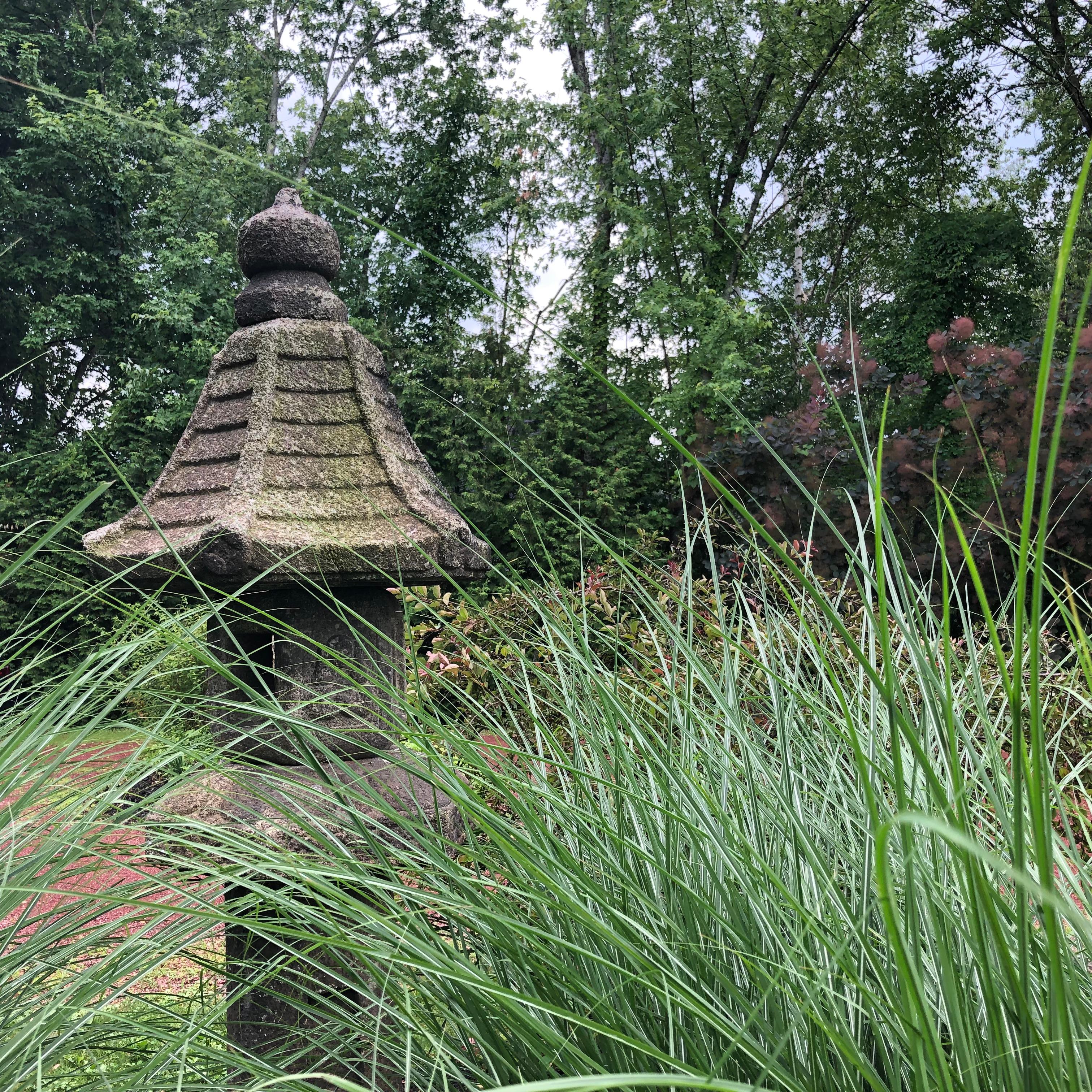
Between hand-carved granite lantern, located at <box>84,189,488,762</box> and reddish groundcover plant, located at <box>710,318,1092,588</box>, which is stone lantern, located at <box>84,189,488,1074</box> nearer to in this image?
hand-carved granite lantern, located at <box>84,189,488,762</box>

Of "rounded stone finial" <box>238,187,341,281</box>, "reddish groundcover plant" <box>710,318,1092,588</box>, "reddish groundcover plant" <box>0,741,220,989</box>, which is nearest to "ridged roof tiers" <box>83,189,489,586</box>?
"rounded stone finial" <box>238,187,341,281</box>

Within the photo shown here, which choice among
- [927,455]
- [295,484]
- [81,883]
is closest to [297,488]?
[295,484]

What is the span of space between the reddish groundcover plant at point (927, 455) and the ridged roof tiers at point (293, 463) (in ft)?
6.95

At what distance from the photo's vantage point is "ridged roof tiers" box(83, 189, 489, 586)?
5.67 ft

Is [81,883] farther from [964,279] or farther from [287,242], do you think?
[964,279]

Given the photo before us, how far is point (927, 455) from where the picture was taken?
5.99m

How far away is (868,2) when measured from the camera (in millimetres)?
10047

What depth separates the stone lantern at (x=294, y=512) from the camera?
5.53 feet

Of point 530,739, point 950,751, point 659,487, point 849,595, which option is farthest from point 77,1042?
point 659,487

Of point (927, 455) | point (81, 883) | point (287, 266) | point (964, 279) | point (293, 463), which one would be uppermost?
point (964, 279)

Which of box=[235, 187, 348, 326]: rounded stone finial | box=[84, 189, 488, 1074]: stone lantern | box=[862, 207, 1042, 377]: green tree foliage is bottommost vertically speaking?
box=[84, 189, 488, 1074]: stone lantern

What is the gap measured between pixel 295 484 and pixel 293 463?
0.21 ft

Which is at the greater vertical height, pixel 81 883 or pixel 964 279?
pixel 964 279

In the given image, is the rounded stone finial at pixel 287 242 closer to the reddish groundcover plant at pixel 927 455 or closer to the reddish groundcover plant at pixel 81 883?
the reddish groundcover plant at pixel 81 883
